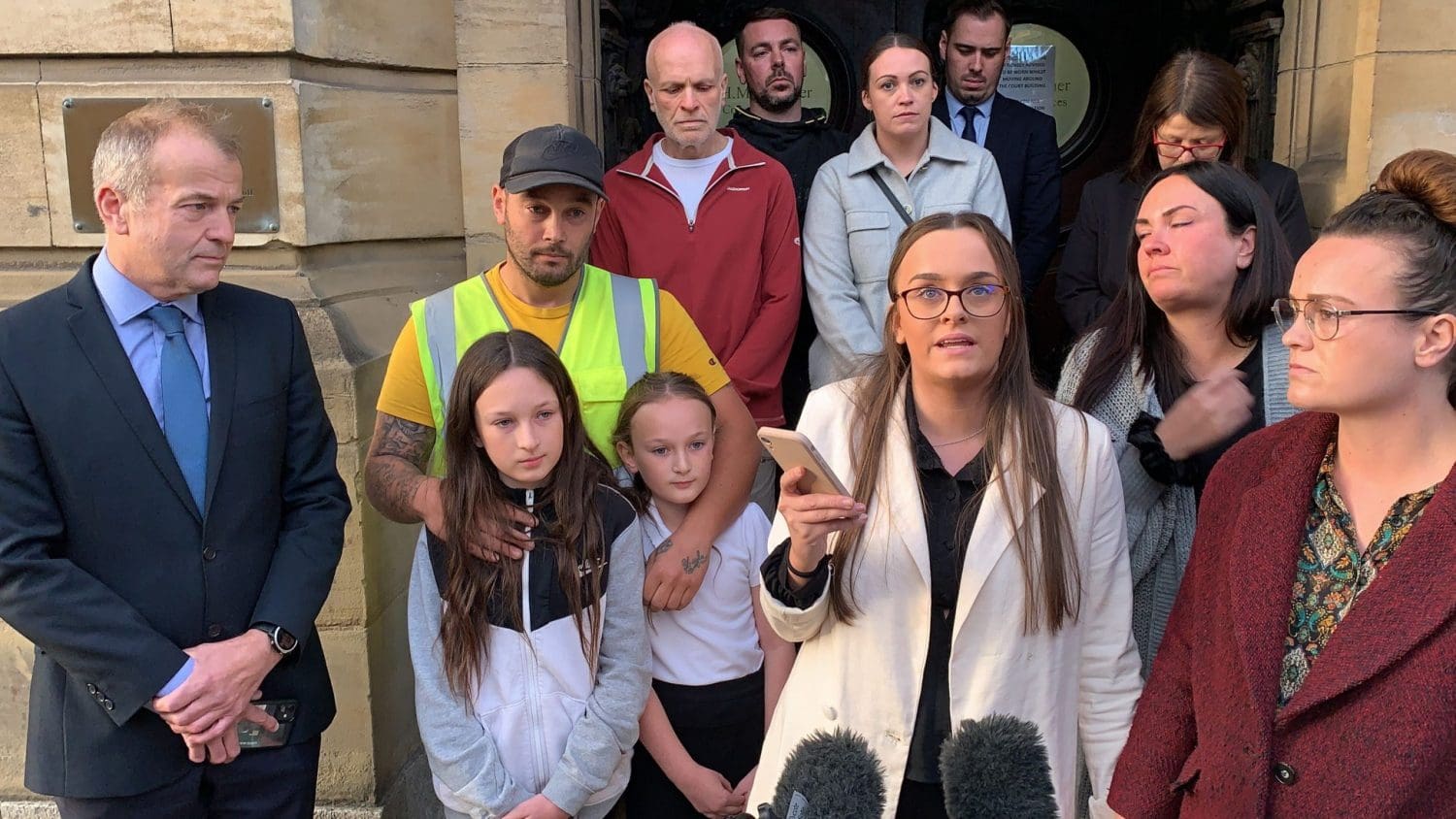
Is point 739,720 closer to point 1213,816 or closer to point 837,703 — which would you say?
point 837,703

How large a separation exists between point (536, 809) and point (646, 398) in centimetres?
93

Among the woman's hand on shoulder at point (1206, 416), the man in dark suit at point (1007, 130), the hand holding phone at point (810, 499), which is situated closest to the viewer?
the hand holding phone at point (810, 499)

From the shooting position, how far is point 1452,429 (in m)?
1.79

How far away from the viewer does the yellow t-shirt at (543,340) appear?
2773 mm

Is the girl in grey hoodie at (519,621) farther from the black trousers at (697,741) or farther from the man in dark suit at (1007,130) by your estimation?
the man in dark suit at (1007,130)

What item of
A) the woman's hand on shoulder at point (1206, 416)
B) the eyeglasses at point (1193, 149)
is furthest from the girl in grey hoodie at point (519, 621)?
the eyeglasses at point (1193, 149)

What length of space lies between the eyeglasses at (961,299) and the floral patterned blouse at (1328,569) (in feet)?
2.01

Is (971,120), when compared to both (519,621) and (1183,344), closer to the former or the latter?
(1183,344)

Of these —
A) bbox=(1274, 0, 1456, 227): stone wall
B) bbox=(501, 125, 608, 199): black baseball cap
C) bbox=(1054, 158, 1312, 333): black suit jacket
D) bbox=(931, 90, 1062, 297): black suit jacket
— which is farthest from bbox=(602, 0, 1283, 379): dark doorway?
bbox=(501, 125, 608, 199): black baseball cap

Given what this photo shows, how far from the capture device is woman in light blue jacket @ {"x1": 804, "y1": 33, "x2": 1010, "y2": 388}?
3.63 m

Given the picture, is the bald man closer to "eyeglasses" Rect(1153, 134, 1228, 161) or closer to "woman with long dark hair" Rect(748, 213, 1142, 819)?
"eyeglasses" Rect(1153, 134, 1228, 161)

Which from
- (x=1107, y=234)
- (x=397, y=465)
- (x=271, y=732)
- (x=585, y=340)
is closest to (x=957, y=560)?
(x=585, y=340)

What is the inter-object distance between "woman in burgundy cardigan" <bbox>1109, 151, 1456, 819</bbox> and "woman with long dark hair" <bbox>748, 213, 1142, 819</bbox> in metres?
0.27

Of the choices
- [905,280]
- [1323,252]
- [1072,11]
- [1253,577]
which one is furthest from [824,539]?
[1072,11]
